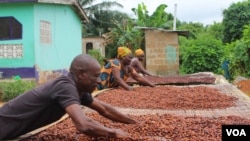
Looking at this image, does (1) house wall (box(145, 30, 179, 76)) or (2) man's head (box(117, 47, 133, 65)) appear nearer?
(2) man's head (box(117, 47, 133, 65))

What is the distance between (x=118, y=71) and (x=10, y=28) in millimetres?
5586

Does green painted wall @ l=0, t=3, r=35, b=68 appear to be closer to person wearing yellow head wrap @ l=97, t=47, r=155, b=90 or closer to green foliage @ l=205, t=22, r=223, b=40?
person wearing yellow head wrap @ l=97, t=47, r=155, b=90

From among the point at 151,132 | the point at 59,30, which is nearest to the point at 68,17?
the point at 59,30

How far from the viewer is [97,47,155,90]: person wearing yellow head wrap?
7.38 metres

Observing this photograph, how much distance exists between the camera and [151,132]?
3398 millimetres

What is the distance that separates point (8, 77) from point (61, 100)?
952cm

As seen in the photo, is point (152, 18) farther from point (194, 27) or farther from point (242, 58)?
point (194, 27)

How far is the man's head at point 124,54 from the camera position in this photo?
24.8ft

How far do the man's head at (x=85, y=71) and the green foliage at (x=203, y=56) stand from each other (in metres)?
13.7

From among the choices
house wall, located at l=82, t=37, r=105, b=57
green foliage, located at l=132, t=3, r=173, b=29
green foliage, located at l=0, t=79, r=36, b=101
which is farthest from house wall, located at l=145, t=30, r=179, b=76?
green foliage, located at l=0, t=79, r=36, b=101

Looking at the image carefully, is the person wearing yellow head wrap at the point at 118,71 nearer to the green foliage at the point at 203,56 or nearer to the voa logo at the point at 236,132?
the voa logo at the point at 236,132

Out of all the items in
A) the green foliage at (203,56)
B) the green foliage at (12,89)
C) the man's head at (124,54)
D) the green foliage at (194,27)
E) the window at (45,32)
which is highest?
the green foliage at (194,27)

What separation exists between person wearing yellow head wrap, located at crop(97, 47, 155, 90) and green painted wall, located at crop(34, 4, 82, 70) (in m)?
4.59

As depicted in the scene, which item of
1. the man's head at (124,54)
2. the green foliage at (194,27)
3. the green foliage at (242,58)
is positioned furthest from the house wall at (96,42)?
the man's head at (124,54)
